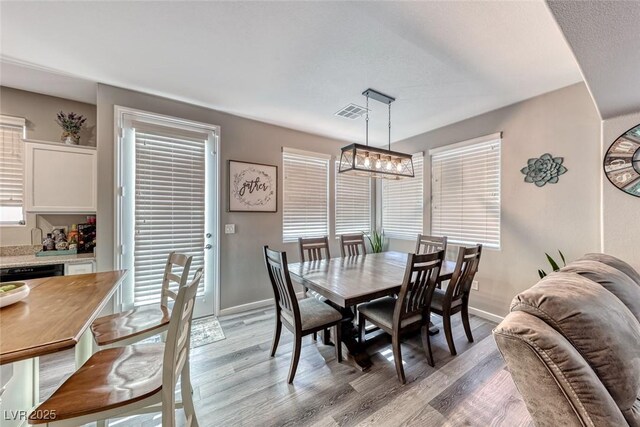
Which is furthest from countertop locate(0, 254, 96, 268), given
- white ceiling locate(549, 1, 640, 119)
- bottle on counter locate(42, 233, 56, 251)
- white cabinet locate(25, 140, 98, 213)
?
white ceiling locate(549, 1, 640, 119)

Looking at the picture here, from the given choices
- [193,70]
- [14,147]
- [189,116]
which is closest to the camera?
[193,70]

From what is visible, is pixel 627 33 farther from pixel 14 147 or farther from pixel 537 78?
pixel 14 147

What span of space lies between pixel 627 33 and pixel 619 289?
4.32 feet

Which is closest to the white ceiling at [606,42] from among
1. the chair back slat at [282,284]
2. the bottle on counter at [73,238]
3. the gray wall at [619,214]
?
the gray wall at [619,214]

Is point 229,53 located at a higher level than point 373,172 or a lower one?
higher

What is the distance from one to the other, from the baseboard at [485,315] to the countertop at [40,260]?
4.45 metres

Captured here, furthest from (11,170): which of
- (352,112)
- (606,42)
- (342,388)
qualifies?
(606,42)

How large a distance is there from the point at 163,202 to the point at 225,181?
731 mm

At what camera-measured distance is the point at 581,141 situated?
90.0 inches

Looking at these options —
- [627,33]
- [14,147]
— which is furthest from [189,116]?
[627,33]

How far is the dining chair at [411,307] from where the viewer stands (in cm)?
180

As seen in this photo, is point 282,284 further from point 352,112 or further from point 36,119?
point 36,119

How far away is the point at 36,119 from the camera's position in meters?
2.51

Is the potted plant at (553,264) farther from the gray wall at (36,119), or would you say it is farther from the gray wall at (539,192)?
the gray wall at (36,119)
